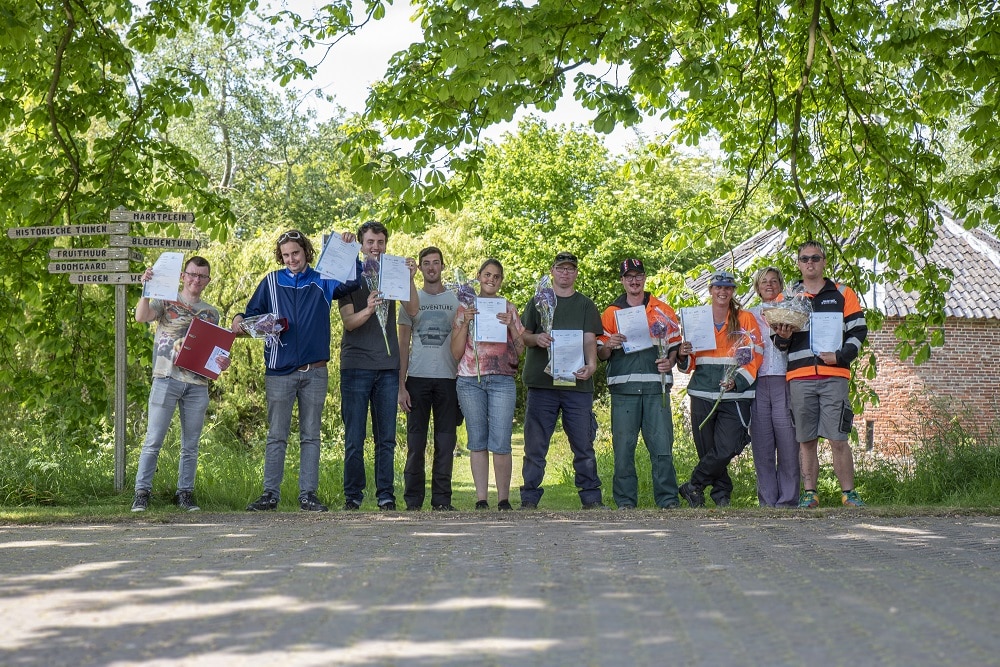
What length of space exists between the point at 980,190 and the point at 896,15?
219 cm

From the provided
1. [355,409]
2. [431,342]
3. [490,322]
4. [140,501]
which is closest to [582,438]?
[490,322]

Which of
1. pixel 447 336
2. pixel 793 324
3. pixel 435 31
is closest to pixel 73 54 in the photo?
pixel 435 31

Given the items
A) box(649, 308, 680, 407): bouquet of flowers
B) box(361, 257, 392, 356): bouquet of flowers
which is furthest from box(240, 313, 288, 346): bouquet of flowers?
box(649, 308, 680, 407): bouquet of flowers

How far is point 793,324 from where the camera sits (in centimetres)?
935

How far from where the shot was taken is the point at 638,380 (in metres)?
9.74

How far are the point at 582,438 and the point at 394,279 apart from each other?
2.14 metres

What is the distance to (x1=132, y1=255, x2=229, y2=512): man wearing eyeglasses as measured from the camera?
9312 mm

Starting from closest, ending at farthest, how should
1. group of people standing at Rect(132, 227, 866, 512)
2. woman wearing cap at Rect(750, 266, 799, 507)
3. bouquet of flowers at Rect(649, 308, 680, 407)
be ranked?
1. group of people standing at Rect(132, 227, 866, 512)
2. bouquet of flowers at Rect(649, 308, 680, 407)
3. woman wearing cap at Rect(750, 266, 799, 507)

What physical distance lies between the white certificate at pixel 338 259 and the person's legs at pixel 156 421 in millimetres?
1565

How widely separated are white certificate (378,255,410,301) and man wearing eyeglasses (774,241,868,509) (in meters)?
3.15

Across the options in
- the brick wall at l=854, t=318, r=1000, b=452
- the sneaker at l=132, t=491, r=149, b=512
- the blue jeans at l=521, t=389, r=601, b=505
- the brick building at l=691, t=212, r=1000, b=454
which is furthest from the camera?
the brick wall at l=854, t=318, r=1000, b=452

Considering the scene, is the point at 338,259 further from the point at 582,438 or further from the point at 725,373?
the point at 725,373

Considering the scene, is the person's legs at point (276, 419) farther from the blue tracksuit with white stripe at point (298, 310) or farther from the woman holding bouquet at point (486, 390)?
the woman holding bouquet at point (486, 390)

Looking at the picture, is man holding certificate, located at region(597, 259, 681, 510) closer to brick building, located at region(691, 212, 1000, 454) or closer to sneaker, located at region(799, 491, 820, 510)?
sneaker, located at region(799, 491, 820, 510)
